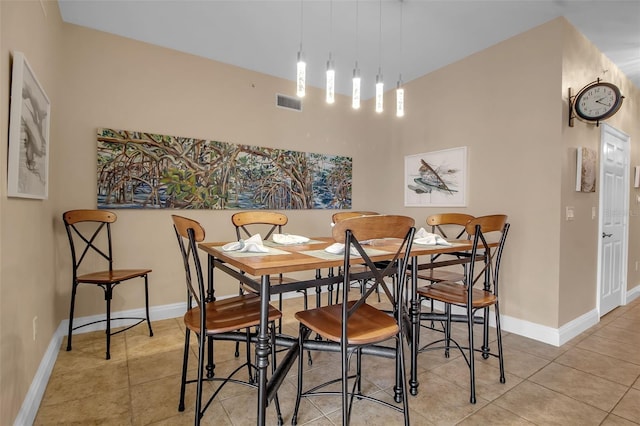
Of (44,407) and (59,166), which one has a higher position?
(59,166)

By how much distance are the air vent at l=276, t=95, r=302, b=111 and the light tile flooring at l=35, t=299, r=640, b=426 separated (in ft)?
9.22

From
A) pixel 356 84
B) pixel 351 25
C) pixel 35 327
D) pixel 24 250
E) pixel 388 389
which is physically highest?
pixel 351 25

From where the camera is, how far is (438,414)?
173cm

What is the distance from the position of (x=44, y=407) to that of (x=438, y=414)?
87.8 inches

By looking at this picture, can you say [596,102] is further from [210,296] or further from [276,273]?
[210,296]

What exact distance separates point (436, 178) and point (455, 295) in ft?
6.12

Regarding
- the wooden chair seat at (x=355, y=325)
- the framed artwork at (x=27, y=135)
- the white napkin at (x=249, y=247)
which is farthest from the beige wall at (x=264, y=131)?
the wooden chair seat at (x=355, y=325)

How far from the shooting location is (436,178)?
11.8 feet

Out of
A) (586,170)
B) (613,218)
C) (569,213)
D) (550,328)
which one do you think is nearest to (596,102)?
(586,170)

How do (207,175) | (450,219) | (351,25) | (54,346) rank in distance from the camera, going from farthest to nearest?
(207,175) → (450,219) → (351,25) → (54,346)

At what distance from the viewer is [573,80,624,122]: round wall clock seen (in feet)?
8.73

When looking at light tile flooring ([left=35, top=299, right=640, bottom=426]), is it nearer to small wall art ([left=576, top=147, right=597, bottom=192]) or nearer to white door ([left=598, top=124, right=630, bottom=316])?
white door ([left=598, top=124, right=630, bottom=316])

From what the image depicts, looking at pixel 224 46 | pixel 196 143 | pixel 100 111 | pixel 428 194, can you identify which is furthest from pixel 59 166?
pixel 428 194

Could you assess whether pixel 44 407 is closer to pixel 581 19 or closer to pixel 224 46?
pixel 224 46
